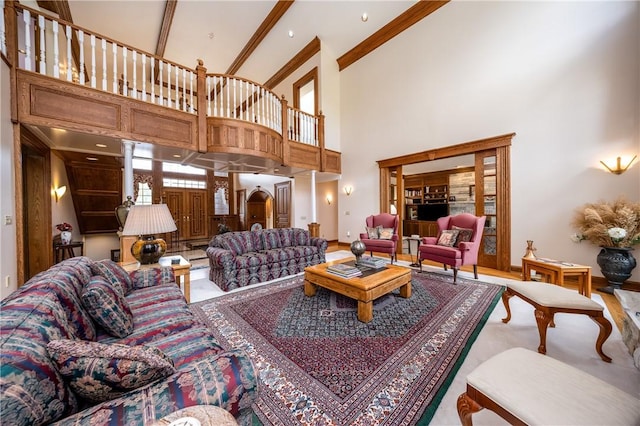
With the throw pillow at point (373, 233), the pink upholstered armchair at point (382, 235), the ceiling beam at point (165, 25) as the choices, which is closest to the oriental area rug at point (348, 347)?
the pink upholstered armchair at point (382, 235)

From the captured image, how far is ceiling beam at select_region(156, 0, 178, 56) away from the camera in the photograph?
4.69m

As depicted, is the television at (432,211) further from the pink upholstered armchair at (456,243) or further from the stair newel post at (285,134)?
the stair newel post at (285,134)

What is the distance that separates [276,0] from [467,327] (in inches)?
261

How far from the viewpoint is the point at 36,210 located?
143 inches

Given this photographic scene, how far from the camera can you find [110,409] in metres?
0.72

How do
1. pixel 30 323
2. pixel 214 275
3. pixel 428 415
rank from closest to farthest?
pixel 30 323 → pixel 428 415 → pixel 214 275

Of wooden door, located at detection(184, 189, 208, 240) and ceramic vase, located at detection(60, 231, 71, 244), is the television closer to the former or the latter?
wooden door, located at detection(184, 189, 208, 240)

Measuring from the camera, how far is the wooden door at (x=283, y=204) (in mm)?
7652

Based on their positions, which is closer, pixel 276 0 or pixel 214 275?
pixel 214 275

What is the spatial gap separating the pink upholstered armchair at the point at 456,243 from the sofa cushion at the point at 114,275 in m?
3.89

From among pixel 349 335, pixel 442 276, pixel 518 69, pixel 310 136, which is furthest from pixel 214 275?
pixel 518 69

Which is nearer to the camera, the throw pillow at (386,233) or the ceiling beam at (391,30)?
the throw pillow at (386,233)

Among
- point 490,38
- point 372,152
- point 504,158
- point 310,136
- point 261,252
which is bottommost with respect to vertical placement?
point 261,252

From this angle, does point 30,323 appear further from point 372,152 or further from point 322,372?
point 372,152
